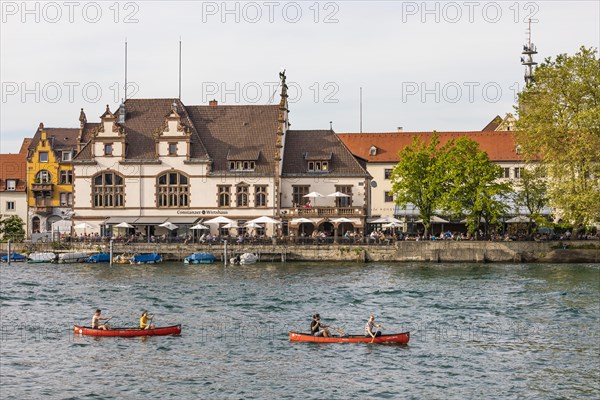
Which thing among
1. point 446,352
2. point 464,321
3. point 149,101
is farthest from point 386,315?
point 149,101

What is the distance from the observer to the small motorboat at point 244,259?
3595 inches

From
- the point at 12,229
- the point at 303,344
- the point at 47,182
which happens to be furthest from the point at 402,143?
the point at 303,344

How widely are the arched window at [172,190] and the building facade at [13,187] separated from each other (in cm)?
2733

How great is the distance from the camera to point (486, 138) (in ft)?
395

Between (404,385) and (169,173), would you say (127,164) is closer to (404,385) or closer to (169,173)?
(169,173)

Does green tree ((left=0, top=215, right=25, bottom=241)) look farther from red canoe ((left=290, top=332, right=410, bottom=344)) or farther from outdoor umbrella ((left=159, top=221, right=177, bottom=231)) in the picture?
red canoe ((left=290, top=332, right=410, bottom=344))

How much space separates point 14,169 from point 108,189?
27963mm

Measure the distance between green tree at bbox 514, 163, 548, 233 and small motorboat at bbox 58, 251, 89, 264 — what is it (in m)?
46.1

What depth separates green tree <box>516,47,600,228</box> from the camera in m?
86.6

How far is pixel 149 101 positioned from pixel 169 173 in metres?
10.7

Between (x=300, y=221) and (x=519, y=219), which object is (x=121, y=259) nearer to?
(x=300, y=221)

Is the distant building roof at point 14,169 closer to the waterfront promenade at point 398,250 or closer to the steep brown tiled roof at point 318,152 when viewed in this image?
the waterfront promenade at point 398,250

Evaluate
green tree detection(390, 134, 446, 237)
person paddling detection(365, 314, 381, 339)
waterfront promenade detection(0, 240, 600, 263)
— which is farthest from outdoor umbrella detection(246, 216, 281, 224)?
person paddling detection(365, 314, 381, 339)

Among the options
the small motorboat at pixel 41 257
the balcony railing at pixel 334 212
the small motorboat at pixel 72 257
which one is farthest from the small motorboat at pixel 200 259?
the small motorboat at pixel 41 257
